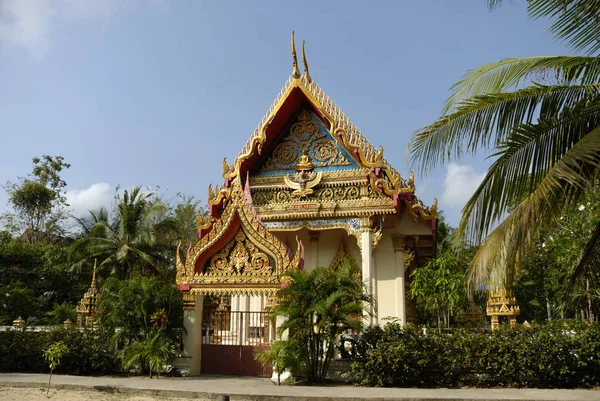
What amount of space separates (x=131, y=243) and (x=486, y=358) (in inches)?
649

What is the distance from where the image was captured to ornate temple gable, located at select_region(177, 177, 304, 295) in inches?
352

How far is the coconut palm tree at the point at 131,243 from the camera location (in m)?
21.5

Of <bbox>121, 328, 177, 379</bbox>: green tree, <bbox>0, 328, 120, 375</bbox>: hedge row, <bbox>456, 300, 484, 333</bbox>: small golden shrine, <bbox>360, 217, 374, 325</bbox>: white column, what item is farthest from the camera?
<bbox>456, 300, 484, 333</bbox>: small golden shrine

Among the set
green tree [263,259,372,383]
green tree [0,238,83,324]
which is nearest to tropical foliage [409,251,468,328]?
green tree [263,259,372,383]

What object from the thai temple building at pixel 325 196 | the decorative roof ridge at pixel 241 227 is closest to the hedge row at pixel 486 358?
the decorative roof ridge at pixel 241 227

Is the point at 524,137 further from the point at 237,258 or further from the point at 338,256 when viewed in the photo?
the point at 338,256

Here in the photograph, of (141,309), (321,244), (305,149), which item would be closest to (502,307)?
(321,244)

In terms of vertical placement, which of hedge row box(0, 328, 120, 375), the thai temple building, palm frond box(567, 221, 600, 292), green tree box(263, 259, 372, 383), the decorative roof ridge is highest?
the thai temple building

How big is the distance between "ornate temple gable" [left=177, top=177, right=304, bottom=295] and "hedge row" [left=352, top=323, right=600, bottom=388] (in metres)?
1.92

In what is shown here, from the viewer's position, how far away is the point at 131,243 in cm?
2183

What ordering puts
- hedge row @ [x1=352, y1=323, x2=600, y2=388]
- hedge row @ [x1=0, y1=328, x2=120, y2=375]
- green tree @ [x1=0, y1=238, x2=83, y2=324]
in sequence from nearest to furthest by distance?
hedge row @ [x1=352, y1=323, x2=600, y2=388]
hedge row @ [x1=0, y1=328, x2=120, y2=375]
green tree @ [x1=0, y1=238, x2=83, y2=324]

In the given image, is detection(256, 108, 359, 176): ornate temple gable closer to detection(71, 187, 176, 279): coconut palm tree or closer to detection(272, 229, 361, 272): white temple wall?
detection(272, 229, 361, 272): white temple wall

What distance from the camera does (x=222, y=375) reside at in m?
9.57

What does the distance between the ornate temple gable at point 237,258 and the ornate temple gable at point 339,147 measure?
3204 mm
